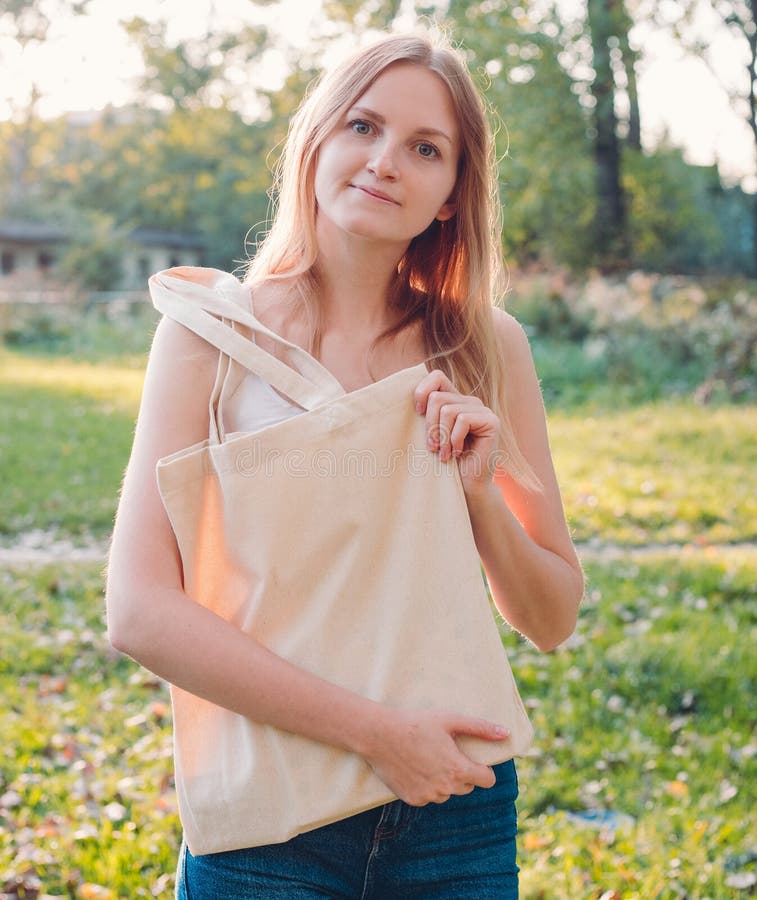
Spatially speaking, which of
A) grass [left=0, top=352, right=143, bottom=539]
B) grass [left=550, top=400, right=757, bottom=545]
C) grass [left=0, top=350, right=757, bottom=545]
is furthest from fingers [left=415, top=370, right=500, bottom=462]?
grass [left=0, top=352, right=143, bottom=539]

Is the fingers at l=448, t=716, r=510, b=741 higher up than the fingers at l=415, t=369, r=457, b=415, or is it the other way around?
the fingers at l=415, t=369, r=457, b=415

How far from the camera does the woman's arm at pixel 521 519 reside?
65.0 inches

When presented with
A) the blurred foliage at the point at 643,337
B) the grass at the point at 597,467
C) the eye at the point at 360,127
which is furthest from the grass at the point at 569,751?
the blurred foliage at the point at 643,337

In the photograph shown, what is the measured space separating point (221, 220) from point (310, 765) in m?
42.2

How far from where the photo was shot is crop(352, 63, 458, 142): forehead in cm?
173

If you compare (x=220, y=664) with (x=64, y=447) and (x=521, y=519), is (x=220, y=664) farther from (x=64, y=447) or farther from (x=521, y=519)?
(x=64, y=447)

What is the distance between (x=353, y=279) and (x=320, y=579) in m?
0.58

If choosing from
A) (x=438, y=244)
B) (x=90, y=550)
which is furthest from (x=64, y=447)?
(x=438, y=244)

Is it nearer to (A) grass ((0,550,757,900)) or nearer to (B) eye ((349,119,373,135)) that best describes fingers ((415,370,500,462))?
(B) eye ((349,119,373,135))

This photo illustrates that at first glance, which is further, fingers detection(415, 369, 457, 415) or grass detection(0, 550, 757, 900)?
grass detection(0, 550, 757, 900)

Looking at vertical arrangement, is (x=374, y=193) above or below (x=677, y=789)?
above

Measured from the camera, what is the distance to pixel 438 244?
77.2 inches

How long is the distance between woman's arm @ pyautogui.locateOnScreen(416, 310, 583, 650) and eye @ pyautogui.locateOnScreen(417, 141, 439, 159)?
1.09ft

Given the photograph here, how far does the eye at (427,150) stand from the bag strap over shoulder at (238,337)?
1.33ft
